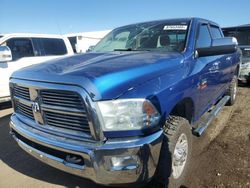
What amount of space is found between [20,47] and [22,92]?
504 centimetres

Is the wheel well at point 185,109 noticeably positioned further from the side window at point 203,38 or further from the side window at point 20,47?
the side window at point 20,47

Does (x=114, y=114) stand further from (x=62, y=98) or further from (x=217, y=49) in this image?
(x=217, y=49)

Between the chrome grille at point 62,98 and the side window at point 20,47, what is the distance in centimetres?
536

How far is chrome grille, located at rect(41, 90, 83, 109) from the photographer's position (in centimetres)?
228

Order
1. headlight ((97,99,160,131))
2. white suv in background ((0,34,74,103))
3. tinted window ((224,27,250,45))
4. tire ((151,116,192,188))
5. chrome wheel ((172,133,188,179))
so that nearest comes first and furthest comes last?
headlight ((97,99,160,131))
tire ((151,116,192,188))
chrome wheel ((172,133,188,179))
white suv in background ((0,34,74,103))
tinted window ((224,27,250,45))

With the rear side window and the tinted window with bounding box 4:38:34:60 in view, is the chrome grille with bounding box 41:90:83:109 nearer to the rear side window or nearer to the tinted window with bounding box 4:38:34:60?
the tinted window with bounding box 4:38:34:60

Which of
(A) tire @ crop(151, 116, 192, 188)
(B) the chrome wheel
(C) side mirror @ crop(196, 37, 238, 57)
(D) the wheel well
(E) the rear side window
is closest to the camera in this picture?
(A) tire @ crop(151, 116, 192, 188)

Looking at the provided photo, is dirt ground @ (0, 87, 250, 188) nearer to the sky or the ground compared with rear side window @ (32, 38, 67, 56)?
nearer to the ground

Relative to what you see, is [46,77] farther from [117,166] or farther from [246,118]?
[246,118]

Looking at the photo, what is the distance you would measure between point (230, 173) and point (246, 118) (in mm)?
2479

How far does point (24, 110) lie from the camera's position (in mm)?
3066

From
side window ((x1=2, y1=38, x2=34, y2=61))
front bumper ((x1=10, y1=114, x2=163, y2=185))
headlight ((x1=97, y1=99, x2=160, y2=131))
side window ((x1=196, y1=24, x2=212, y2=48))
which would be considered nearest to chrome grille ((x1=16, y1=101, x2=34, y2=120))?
front bumper ((x1=10, y1=114, x2=163, y2=185))

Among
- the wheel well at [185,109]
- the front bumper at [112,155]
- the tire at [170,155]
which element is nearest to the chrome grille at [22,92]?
the front bumper at [112,155]

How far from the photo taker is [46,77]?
99.3 inches
